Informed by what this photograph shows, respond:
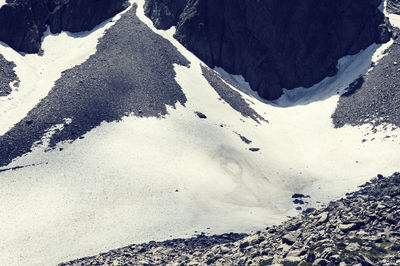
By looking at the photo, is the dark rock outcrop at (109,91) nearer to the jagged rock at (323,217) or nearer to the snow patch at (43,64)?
the snow patch at (43,64)

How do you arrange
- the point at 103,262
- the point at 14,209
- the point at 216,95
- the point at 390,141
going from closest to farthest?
the point at 103,262 < the point at 14,209 < the point at 390,141 < the point at 216,95

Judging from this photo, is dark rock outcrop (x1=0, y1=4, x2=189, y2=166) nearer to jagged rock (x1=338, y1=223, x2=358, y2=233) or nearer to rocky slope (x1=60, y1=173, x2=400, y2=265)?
rocky slope (x1=60, y1=173, x2=400, y2=265)

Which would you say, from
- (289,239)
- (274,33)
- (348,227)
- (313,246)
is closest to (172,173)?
(289,239)

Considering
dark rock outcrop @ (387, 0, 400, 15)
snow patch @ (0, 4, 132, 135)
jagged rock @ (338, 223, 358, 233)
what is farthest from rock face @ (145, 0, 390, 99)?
jagged rock @ (338, 223, 358, 233)

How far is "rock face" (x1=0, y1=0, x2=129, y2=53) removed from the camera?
14634 centimetres

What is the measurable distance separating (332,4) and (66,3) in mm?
61637

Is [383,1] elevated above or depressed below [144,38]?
above

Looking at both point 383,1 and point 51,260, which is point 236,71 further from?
point 51,260

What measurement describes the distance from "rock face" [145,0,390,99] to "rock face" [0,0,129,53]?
11216mm

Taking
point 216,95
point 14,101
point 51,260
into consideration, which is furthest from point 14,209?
point 216,95

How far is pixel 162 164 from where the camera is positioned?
372 feet

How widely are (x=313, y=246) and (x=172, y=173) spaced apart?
45.6 meters

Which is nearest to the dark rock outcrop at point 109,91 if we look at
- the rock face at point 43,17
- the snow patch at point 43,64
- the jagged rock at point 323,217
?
the snow patch at point 43,64

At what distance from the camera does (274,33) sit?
163 m
